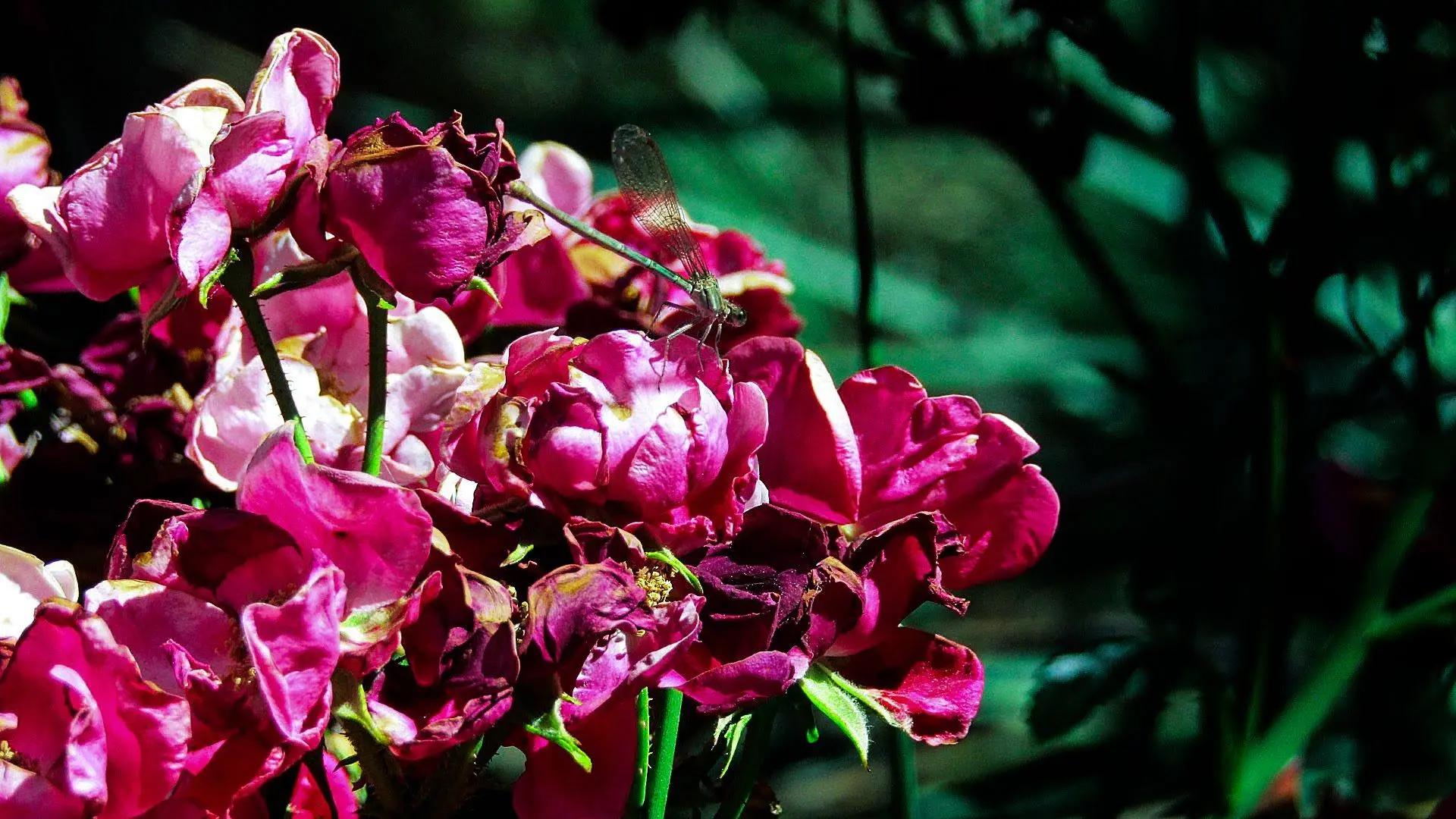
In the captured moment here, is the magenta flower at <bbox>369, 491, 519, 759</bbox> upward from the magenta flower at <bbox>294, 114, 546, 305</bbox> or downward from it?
downward

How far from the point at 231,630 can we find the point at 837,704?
149mm

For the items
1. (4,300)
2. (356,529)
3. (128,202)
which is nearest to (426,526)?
(356,529)

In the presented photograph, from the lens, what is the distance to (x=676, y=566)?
0.27 meters

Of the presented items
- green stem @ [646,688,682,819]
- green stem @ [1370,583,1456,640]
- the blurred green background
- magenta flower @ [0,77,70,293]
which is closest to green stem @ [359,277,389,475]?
green stem @ [646,688,682,819]

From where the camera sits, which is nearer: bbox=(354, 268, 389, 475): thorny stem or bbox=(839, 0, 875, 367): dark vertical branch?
bbox=(354, 268, 389, 475): thorny stem

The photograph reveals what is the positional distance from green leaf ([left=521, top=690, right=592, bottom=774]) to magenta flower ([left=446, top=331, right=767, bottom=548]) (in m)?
0.05

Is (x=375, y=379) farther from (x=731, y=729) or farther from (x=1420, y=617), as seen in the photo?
(x=1420, y=617)

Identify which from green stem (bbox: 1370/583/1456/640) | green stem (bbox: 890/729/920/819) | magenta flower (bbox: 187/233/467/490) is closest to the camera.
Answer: magenta flower (bbox: 187/233/467/490)

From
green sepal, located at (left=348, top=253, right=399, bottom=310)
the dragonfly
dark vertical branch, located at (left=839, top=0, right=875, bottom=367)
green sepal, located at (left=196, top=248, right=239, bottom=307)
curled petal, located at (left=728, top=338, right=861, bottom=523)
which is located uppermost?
dark vertical branch, located at (left=839, top=0, right=875, bottom=367)

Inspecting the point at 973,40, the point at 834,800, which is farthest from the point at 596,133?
the point at 834,800

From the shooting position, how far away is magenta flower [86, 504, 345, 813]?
217 mm

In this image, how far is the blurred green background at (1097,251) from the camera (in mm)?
658

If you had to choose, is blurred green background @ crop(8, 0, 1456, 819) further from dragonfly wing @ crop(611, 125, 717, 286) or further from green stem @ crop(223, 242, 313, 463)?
green stem @ crop(223, 242, 313, 463)

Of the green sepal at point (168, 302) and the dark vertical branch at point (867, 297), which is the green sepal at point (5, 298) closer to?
the green sepal at point (168, 302)
